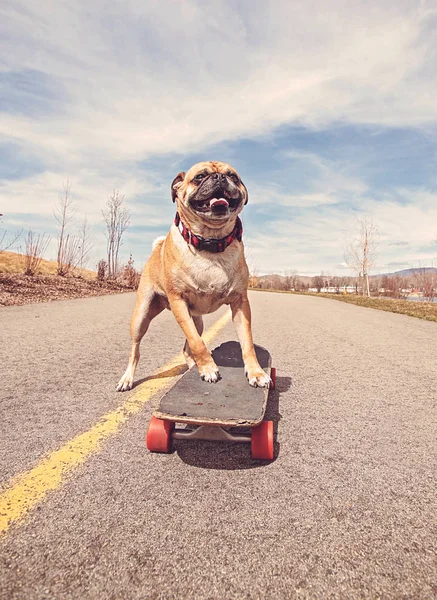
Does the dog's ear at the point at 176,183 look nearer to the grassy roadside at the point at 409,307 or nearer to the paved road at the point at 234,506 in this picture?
the paved road at the point at 234,506

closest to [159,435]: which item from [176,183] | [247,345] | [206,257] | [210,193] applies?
[247,345]

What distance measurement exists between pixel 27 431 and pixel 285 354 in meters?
3.15

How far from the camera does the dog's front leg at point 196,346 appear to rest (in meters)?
2.52

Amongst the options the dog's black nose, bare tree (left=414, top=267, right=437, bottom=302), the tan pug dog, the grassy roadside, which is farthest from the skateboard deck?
bare tree (left=414, top=267, right=437, bottom=302)

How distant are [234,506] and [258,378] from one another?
3.56 ft

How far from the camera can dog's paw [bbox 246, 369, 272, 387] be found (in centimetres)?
244

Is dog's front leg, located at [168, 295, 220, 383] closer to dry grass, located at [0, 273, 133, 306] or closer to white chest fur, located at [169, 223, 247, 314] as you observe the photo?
white chest fur, located at [169, 223, 247, 314]

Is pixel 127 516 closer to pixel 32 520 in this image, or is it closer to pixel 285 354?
pixel 32 520

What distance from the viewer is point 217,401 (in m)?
2.06

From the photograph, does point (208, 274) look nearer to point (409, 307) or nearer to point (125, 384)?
point (125, 384)

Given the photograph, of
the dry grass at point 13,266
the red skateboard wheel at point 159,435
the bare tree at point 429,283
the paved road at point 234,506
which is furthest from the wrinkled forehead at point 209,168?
the bare tree at point 429,283

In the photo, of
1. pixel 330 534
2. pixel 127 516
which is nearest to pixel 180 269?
pixel 127 516

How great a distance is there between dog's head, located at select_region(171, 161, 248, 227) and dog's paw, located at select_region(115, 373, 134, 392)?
1.36 metres

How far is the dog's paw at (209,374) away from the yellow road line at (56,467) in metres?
0.48
